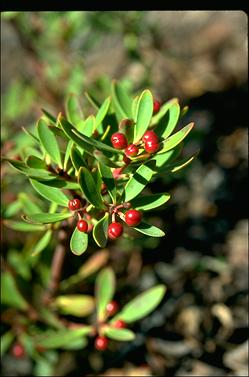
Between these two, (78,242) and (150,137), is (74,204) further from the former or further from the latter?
(150,137)

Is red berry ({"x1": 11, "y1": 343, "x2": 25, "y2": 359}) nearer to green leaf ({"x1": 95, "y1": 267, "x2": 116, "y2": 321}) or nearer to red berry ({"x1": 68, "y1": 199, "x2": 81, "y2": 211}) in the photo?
green leaf ({"x1": 95, "y1": 267, "x2": 116, "y2": 321})

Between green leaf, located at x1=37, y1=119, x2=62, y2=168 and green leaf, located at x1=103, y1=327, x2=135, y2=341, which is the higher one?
green leaf, located at x1=37, y1=119, x2=62, y2=168

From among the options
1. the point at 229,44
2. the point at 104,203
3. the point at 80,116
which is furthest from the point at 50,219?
the point at 229,44

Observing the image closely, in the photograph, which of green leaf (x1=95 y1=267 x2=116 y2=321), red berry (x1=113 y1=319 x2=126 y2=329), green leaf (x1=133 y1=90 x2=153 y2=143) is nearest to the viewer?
green leaf (x1=133 y1=90 x2=153 y2=143)

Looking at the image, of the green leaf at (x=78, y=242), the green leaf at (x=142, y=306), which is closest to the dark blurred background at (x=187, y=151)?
the green leaf at (x=142, y=306)

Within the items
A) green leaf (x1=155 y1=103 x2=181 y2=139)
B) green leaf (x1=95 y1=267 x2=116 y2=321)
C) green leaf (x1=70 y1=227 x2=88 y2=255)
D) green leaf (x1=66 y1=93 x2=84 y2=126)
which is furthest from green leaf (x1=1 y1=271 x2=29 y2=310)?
green leaf (x1=155 y1=103 x2=181 y2=139)

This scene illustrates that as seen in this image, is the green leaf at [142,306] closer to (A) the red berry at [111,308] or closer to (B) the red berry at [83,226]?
(A) the red berry at [111,308]
